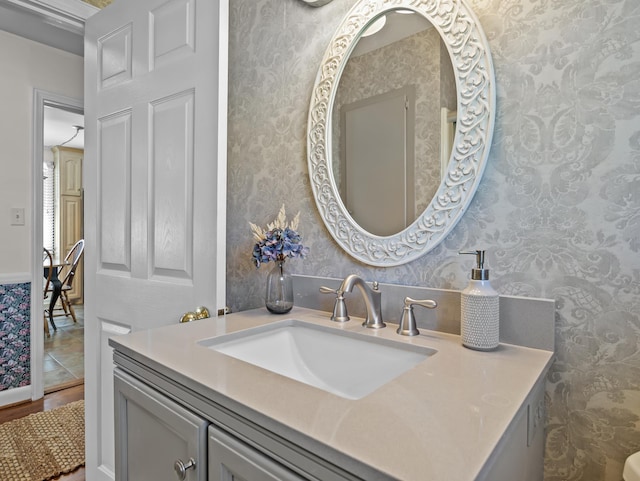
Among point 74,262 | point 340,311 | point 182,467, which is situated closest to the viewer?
point 182,467

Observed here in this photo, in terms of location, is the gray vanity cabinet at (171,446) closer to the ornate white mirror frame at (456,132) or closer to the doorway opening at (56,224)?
the ornate white mirror frame at (456,132)

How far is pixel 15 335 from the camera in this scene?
2510 mm

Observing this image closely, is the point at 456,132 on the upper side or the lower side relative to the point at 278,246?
upper

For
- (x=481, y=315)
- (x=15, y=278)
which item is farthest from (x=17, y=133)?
(x=481, y=315)

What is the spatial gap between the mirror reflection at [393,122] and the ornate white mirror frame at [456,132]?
22 millimetres

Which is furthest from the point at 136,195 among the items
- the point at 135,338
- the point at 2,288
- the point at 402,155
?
the point at 2,288

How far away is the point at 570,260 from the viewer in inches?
32.4

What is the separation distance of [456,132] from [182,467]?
0.96m

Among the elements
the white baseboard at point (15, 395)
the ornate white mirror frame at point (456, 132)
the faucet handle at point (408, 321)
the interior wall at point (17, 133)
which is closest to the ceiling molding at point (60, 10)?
the interior wall at point (17, 133)

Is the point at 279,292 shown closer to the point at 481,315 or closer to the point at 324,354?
the point at 324,354

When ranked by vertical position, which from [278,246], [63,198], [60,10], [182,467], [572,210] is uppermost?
[60,10]

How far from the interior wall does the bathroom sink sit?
2.40 meters

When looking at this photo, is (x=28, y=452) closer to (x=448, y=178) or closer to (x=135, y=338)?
(x=135, y=338)

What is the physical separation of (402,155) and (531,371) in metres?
0.64
